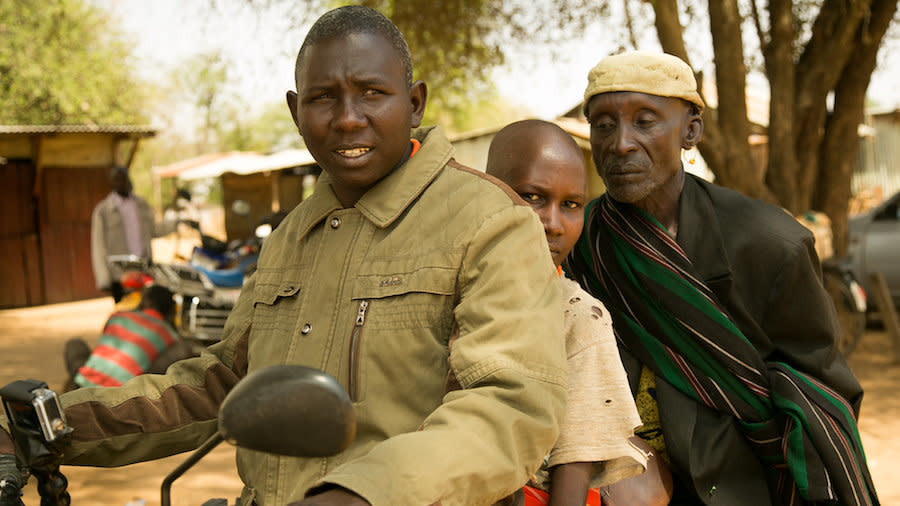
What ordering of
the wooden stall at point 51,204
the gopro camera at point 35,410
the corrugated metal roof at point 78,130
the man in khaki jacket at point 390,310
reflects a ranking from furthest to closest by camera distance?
1. the wooden stall at point 51,204
2. the corrugated metal roof at point 78,130
3. the gopro camera at point 35,410
4. the man in khaki jacket at point 390,310

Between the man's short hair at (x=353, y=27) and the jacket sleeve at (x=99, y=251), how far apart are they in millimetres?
8524

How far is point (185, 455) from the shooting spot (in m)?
5.88

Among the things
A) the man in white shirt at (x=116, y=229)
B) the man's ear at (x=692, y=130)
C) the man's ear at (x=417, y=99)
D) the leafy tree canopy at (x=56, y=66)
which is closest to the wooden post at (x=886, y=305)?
the man's ear at (x=692, y=130)

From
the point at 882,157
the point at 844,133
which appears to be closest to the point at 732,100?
the point at 844,133

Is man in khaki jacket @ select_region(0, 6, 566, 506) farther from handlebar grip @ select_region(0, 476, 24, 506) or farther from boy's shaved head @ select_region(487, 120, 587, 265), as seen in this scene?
Result: boy's shaved head @ select_region(487, 120, 587, 265)

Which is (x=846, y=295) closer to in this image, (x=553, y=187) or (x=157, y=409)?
(x=553, y=187)

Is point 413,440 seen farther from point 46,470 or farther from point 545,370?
point 46,470

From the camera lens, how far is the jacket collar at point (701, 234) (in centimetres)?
230

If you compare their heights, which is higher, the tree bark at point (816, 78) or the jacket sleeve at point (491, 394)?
the tree bark at point (816, 78)

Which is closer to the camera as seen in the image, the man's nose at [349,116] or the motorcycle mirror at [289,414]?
the motorcycle mirror at [289,414]

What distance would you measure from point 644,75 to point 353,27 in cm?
119

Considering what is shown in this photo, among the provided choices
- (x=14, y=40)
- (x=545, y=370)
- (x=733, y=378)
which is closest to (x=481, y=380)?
(x=545, y=370)

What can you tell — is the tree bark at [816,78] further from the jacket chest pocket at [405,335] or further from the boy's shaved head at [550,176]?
the jacket chest pocket at [405,335]

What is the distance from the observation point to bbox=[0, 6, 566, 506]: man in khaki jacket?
122 centimetres
